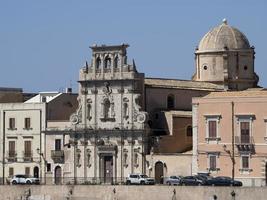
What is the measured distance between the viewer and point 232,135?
103m

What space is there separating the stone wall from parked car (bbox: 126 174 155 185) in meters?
2.57

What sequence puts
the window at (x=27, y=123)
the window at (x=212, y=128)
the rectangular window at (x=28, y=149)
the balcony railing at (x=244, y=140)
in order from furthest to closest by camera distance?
the window at (x=27, y=123), the rectangular window at (x=28, y=149), the window at (x=212, y=128), the balcony railing at (x=244, y=140)

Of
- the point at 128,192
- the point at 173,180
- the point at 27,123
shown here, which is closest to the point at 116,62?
the point at 27,123

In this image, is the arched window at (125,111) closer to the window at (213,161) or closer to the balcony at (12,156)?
the window at (213,161)

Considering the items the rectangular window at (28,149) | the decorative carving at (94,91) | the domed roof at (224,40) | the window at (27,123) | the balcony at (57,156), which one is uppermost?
the domed roof at (224,40)

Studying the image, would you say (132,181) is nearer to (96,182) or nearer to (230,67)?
(96,182)

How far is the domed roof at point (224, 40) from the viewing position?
118 metres

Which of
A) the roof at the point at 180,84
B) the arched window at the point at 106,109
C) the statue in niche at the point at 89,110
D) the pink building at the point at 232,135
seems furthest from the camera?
the roof at the point at 180,84

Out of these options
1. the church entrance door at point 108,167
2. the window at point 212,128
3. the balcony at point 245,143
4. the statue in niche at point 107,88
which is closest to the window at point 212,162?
the window at point 212,128

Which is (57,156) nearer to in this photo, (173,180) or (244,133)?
(173,180)

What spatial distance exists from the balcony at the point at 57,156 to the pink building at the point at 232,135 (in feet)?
45.9

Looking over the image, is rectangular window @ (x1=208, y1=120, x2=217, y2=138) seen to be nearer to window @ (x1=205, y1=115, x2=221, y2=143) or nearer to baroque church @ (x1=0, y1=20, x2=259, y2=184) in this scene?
window @ (x1=205, y1=115, x2=221, y2=143)

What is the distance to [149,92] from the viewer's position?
4368 inches

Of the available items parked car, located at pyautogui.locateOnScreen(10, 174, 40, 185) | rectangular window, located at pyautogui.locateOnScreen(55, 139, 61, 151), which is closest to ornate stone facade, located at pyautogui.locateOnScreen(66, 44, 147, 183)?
rectangular window, located at pyautogui.locateOnScreen(55, 139, 61, 151)
